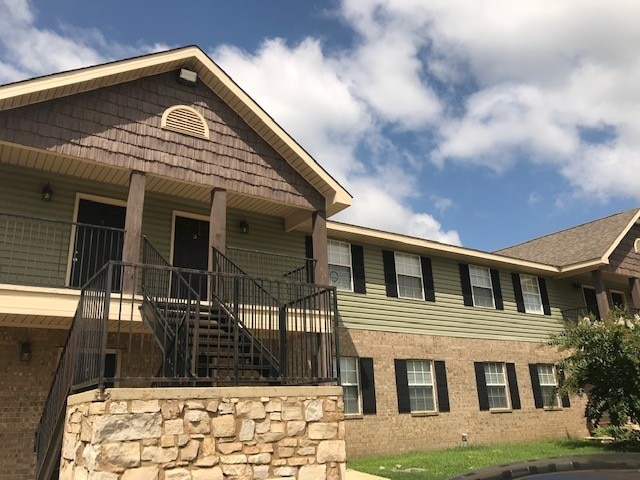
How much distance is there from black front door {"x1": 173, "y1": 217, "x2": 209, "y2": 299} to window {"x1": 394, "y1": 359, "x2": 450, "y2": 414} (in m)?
5.96

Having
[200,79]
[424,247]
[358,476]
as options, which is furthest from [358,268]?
[200,79]

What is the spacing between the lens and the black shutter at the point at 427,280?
617 inches

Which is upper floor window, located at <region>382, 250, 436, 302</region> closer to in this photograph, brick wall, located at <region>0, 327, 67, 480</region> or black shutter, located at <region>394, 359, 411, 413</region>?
black shutter, located at <region>394, 359, 411, 413</region>

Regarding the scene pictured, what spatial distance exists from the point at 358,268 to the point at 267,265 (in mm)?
2862

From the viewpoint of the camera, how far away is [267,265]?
42.1 ft

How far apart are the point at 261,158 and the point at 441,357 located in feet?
26.3

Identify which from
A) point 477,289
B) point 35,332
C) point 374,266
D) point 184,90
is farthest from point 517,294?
point 35,332

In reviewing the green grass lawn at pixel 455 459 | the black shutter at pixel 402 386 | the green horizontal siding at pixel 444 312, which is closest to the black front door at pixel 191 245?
the green horizontal siding at pixel 444 312

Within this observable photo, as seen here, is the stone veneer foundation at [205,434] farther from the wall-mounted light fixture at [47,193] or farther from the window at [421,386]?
the window at [421,386]

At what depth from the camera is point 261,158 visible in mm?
11344

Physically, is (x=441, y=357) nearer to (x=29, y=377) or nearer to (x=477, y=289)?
(x=477, y=289)

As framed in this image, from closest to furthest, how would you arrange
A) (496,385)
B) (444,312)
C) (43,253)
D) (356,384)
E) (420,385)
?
(43,253), (356,384), (420,385), (444,312), (496,385)

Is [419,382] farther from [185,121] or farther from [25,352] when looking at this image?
[25,352]

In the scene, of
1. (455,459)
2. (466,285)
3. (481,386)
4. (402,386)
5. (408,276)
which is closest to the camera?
(455,459)
